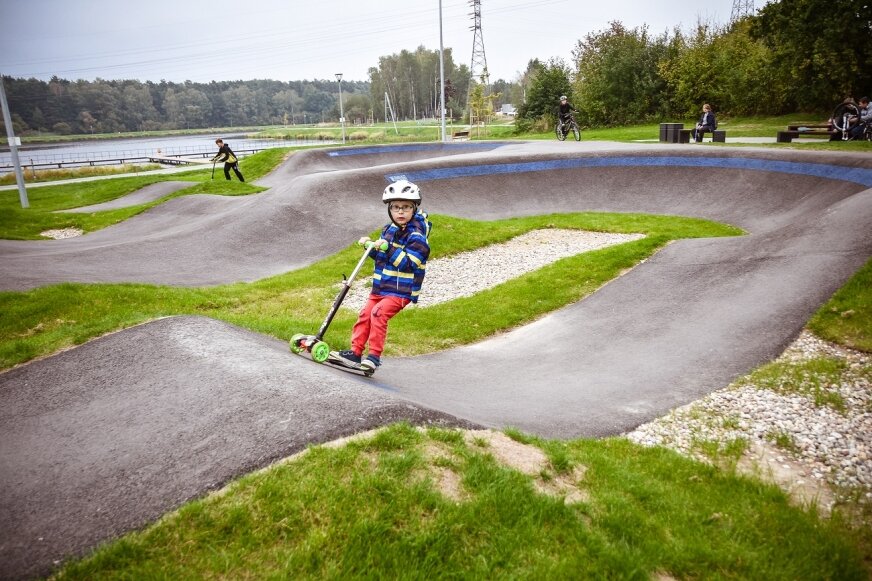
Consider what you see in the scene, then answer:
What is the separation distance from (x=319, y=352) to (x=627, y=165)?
75.9 feet

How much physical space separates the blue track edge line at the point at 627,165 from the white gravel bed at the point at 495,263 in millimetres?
6476

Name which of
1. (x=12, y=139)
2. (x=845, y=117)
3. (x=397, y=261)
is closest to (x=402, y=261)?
(x=397, y=261)

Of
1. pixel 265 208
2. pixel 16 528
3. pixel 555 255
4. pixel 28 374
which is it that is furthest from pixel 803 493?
pixel 265 208

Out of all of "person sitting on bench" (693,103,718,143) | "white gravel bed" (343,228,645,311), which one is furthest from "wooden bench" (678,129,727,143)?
"white gravel bed" (343,228,645,311)

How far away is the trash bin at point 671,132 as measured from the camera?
103 feet

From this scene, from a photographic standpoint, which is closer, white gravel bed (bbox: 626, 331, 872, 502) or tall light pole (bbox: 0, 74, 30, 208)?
white gravel bed (bbox: 626, 331, 872, 502)

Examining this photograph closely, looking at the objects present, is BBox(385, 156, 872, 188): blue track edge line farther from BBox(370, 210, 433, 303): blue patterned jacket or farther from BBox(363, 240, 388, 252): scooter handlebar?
BBox(363, 240, 388, 252): scooter handlebar

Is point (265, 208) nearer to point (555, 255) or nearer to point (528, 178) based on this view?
point (555, 255)

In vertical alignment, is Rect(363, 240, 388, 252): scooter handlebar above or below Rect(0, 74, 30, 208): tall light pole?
below

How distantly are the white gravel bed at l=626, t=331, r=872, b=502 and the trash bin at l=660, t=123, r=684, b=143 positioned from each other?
26205 mm

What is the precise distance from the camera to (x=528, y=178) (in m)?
26.7

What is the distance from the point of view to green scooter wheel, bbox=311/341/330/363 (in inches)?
307

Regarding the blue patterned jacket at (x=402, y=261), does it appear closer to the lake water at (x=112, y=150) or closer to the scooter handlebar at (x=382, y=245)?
the scooter handlebar at (x=382, y=245)

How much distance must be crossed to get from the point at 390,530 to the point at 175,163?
69091mm
